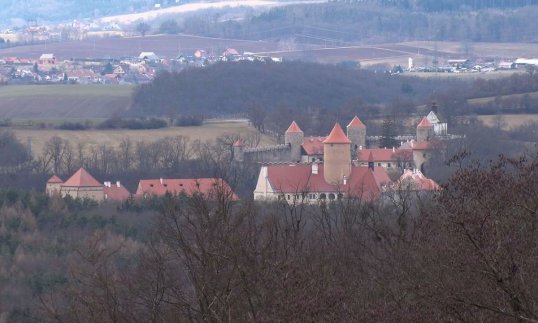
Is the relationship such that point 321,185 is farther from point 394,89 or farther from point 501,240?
point 394,89

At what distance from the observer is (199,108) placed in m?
106

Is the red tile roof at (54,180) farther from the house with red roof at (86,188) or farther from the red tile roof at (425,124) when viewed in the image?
the red tile roof at (425,124)

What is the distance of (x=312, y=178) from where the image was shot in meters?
62.9

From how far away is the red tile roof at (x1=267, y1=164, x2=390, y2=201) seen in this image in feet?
197

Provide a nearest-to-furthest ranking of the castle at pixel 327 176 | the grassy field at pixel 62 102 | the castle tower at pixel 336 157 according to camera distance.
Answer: the castle at pixel 327 176 → the castle tower at pixel 336 157 → the grassy field at pixel 62 102

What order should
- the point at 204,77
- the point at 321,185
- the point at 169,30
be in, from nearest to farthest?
1. the point at 321,185
2. the point at 204,77
3. the point at 169,30

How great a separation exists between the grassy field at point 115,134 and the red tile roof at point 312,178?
1473 cm

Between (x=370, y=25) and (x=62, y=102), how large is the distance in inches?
3140

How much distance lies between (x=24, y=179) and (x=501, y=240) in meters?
53.9

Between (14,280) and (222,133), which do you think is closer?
(14,280)

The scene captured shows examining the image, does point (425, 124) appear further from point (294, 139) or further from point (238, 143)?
Answer: point (238, 143)

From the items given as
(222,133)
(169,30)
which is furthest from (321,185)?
(169,30)

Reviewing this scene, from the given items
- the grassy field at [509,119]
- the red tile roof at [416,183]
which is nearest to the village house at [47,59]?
the grassy field at [509,119]

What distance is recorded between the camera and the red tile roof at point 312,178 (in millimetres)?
59903
